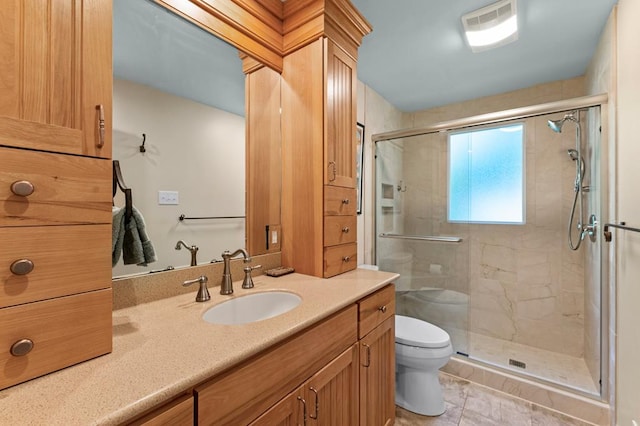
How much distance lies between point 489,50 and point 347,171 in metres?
1.39

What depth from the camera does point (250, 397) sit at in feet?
2.44

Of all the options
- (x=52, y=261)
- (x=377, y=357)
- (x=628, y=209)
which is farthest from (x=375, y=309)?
(x=628, y=209)

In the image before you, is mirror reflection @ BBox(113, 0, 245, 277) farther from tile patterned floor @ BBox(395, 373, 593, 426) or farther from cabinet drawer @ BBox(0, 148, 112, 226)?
tile patterned floor @ BBox(395, 373, 593, 426)

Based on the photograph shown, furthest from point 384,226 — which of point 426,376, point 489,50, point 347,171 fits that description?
point 489,50

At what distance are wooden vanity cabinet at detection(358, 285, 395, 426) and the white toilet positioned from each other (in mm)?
253

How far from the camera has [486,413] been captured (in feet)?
5.64

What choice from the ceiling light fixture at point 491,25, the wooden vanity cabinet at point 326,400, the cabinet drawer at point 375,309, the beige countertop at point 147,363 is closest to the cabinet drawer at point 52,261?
the beige countertop at point 147,363

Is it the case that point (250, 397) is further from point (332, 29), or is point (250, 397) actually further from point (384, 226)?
point (384, 226)

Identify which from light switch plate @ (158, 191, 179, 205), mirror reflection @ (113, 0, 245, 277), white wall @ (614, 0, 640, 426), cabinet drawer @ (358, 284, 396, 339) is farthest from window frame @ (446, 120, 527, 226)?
light switch plate @ (158, 191, 179, 205)

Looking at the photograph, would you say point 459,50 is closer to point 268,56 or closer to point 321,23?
point 321,23

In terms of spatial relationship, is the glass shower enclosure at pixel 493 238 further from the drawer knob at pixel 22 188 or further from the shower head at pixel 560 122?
the drawer knob at pixel 22 188

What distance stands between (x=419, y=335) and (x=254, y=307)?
3.92ft

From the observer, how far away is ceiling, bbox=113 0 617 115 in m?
1.12

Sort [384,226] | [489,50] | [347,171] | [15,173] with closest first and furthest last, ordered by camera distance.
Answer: [15,173] → [347,171] → [489,50] → [384,226]
